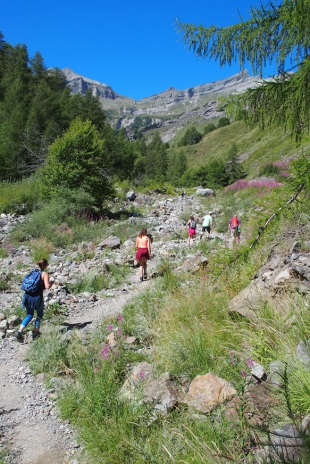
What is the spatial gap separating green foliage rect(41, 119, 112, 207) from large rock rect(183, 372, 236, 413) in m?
16.5

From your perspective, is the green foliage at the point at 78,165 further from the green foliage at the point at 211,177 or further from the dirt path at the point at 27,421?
the green foliage at the point at 211,177

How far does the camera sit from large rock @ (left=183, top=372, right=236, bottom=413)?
3729 millimetres

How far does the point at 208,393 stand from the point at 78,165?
17.7 metres

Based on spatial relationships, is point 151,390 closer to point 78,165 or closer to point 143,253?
point 143,253

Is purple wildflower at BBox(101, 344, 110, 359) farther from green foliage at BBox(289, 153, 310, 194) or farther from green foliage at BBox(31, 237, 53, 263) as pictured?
green foliage at BBox(31, 237, 53, 263)

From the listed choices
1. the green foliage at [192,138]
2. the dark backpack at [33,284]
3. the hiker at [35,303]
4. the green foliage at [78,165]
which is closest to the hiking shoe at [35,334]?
the hiker at [35,303]

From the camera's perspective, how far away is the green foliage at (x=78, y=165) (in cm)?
1961

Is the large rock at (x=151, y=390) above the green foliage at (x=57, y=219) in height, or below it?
below

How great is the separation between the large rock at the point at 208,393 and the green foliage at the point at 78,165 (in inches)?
649

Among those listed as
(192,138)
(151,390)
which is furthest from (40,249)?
(192,138)

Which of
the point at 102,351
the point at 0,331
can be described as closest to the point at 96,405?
the point at 102,351

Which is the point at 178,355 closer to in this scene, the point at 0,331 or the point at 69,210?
the point at 0,331

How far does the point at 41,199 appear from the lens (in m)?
19.9

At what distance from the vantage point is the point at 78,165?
19.9 m
